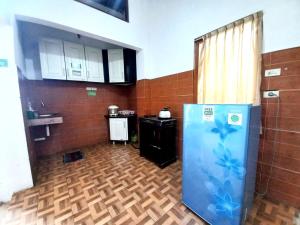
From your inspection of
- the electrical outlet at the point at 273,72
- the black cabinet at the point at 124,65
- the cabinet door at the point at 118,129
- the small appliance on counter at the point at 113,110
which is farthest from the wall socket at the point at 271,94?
the small appliance on counter at the point at 113,110

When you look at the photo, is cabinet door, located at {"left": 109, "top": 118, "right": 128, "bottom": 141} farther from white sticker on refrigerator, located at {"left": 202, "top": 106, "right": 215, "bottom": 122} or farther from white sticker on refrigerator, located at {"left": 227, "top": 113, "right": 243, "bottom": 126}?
white sticker on refrigerator, located at {"left": 227, "top": 113, "right": 243, "bottom": 126}

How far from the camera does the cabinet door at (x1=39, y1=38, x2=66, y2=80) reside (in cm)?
261

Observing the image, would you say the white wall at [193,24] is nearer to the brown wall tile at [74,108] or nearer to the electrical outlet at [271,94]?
the electrical outlet at [271,94]

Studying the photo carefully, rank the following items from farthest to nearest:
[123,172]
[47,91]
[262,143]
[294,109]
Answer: [47,91]
[123,172]
[262,143]
[294,109]

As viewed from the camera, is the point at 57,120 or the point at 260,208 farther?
the point at 57,120

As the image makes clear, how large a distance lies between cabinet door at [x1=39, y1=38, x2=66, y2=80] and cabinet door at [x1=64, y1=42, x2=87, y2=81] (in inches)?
3.7

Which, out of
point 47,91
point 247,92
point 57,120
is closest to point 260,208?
point 247,92

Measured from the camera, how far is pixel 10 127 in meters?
1.62

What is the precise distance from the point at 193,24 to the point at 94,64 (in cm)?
237

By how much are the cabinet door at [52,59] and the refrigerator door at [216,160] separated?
2.81 metres

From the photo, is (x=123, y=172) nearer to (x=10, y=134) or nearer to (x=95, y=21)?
(x=10, y=134)

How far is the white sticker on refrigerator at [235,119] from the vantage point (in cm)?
97

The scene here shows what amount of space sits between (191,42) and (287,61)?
1276mm

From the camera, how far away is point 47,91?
2.88 metres
